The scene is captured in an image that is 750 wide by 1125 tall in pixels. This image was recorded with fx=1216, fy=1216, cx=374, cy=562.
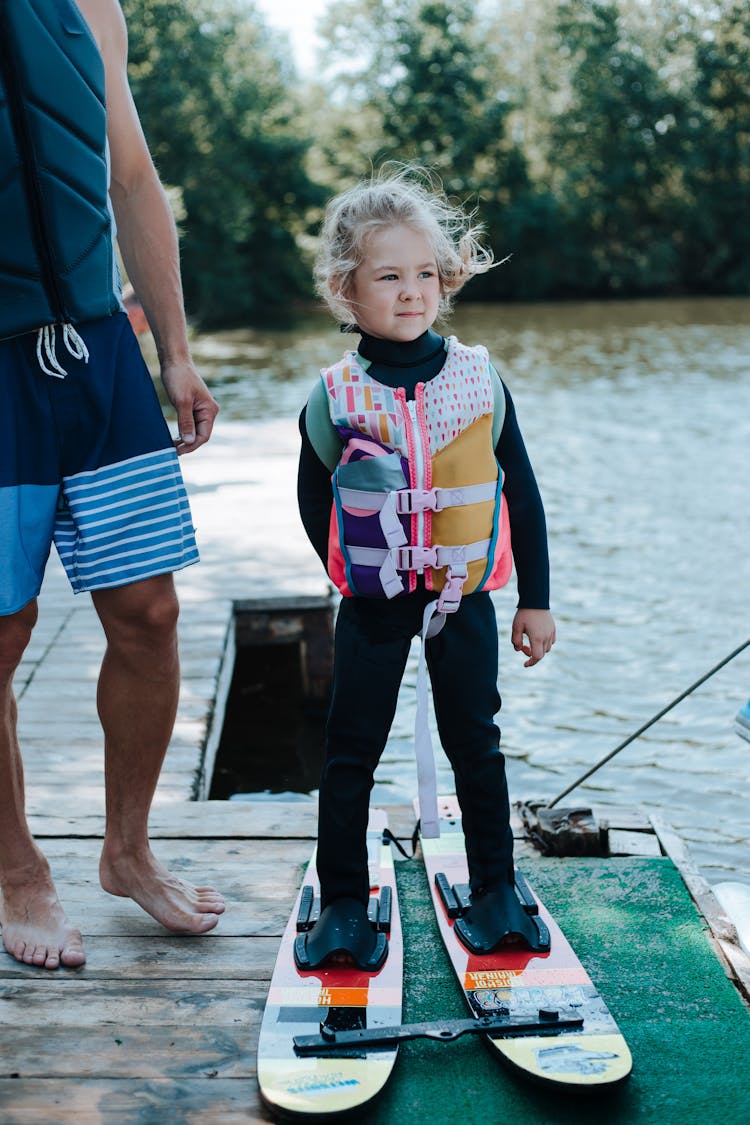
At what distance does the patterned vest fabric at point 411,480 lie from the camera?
2326 mm

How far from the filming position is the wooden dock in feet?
6.37

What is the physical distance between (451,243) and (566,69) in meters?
39.0

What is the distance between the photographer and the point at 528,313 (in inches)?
1121

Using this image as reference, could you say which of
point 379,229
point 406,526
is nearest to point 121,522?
point 406,526

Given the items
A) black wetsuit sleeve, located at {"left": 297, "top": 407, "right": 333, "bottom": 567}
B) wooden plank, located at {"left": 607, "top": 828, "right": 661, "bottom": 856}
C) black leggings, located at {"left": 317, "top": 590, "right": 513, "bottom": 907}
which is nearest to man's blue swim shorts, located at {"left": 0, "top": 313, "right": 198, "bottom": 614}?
black wetsuit sleeve, located at {"left": 297, "top": 407, "right": 333, "bottom": 567}

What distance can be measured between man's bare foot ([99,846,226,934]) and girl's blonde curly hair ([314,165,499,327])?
119 cm

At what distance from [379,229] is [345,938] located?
1362 mm

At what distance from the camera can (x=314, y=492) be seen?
2484 mm

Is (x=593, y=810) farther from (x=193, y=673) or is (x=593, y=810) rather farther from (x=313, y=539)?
(x=193, y=673)

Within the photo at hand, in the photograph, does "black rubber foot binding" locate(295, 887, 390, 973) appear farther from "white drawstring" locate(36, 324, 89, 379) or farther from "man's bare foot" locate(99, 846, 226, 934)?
"white drawstring" locate(36, 324, 89, 379)

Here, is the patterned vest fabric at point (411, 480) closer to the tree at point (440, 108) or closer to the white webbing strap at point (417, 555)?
the white webbing strap at point (417, 555)

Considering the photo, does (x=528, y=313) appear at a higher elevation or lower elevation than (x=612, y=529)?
lower

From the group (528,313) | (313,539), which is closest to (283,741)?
(313,539)

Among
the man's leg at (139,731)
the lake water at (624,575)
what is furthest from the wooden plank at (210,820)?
the lake water at (624,575)
